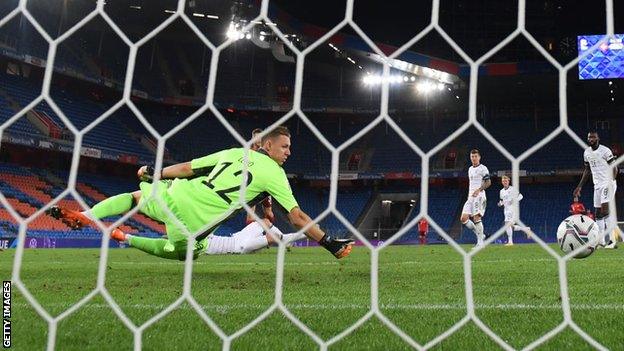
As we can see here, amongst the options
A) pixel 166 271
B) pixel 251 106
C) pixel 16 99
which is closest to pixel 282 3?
pixel 251 106

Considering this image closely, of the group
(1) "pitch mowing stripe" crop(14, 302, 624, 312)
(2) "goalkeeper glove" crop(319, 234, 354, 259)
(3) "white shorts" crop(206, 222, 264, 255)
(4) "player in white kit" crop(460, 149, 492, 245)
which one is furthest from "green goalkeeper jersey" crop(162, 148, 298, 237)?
(4) "player in white kit" crop(460, 149, 492, 245)

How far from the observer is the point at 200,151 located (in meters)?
20.6

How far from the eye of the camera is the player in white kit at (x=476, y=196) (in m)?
8.81

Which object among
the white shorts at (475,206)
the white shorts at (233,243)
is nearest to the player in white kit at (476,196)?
the white shorts at (475,206)

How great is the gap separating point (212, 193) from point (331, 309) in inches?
49.2

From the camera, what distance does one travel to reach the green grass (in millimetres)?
1685

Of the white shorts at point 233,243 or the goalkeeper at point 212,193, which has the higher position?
the goalkeeper at point 212,193

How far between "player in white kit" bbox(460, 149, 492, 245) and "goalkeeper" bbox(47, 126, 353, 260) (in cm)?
580

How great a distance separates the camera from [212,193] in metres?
3.33

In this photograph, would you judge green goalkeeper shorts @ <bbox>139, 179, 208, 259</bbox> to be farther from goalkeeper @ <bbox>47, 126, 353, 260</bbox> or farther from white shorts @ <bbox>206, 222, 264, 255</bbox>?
white shorts @ <bbox>206, 222, 264, 255</bbox>

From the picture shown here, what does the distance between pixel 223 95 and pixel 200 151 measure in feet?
10.1

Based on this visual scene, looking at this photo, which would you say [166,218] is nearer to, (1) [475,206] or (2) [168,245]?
(2) [168,245]

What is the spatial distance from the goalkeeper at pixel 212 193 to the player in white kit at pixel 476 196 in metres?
5.80

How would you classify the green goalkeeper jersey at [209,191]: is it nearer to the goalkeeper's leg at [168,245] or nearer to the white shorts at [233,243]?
the goalkeeper's leg at [168,245]
